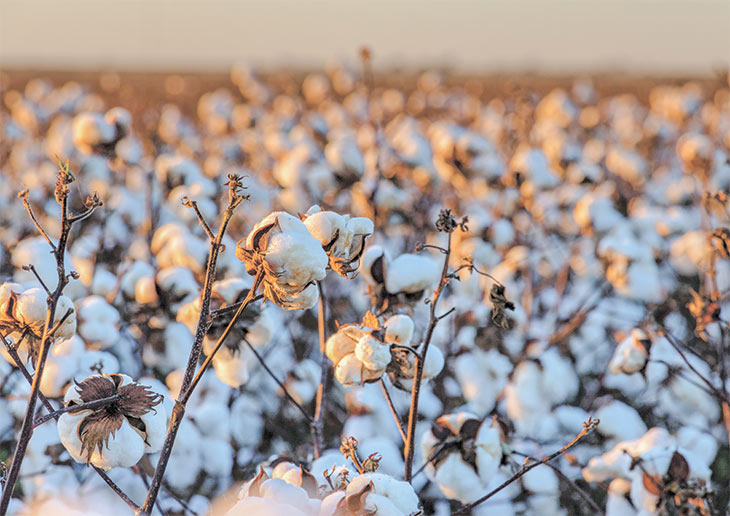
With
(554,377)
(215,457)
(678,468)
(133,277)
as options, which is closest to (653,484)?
(678,468)

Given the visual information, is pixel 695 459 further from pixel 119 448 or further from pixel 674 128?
pixel 674 128

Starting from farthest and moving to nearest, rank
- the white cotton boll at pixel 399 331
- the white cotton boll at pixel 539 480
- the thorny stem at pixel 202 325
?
the white cotton boll at pixel 539 480, the white cotton boll at pixel 399 331, the thorny stem at pixel 202 325

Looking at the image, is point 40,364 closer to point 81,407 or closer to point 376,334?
point 81,407

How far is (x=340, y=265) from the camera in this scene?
A: 102cm

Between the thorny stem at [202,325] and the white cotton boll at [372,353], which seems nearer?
the thorny stem at [202,325]

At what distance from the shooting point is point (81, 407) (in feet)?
2.97

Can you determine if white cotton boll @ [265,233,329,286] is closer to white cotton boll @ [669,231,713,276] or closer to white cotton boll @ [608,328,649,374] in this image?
white cotton boll @ [608,328,649,374]

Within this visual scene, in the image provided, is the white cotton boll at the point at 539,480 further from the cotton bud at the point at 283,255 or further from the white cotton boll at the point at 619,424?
the cotton bud at the point at 283,255

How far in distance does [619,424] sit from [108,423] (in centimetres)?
128

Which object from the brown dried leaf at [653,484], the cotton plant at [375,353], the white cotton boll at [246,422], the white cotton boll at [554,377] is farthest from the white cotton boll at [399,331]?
the white cotton boll at [246,422]

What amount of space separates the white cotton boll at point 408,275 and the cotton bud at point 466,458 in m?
0.24

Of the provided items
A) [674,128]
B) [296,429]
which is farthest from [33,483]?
[674,128]

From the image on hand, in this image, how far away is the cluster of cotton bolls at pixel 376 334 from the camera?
1045mm

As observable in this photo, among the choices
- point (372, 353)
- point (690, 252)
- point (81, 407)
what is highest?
point (690, 252)
